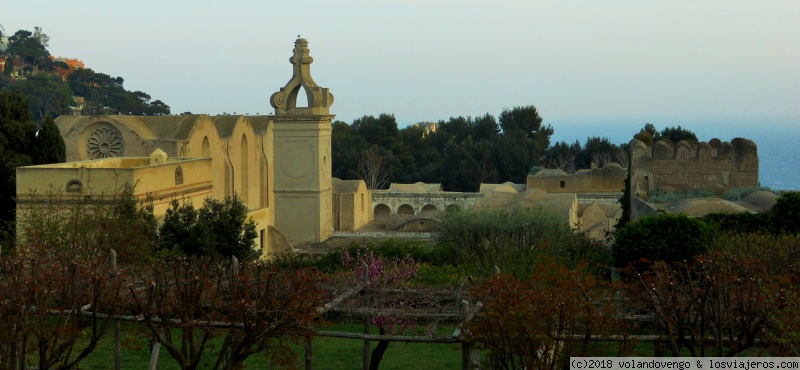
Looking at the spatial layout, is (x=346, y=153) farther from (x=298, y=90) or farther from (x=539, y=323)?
(x=539, y=323)

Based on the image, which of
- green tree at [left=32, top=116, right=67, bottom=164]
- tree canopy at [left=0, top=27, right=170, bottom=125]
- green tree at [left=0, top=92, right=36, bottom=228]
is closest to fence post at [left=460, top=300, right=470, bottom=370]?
green tree at [left=0, top=92, right=36, bottom=228]

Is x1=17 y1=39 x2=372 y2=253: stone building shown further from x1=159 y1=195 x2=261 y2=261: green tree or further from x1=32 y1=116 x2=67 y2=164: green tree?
x1=159 y1=195 x2=261 y2=261: green tree

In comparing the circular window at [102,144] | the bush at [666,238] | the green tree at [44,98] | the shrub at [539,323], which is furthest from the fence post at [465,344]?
the green tree at [44,98]

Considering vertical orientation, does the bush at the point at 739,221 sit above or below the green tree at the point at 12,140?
below

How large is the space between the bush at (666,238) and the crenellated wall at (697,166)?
19.2 feet

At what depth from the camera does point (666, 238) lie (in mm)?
18469

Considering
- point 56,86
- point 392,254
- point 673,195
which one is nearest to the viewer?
point 392,254

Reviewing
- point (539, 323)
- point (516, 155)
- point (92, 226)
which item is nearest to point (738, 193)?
point (92, 226)

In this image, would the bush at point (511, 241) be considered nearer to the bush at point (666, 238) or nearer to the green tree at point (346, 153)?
the bush at point (666, 238)

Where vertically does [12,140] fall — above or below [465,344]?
above

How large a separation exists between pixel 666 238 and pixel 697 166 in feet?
21.4

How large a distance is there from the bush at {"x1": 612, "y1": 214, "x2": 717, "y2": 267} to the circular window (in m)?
16.1

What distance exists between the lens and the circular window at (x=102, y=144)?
3008cm

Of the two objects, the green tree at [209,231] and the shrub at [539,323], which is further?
the green tree at [209,231]
